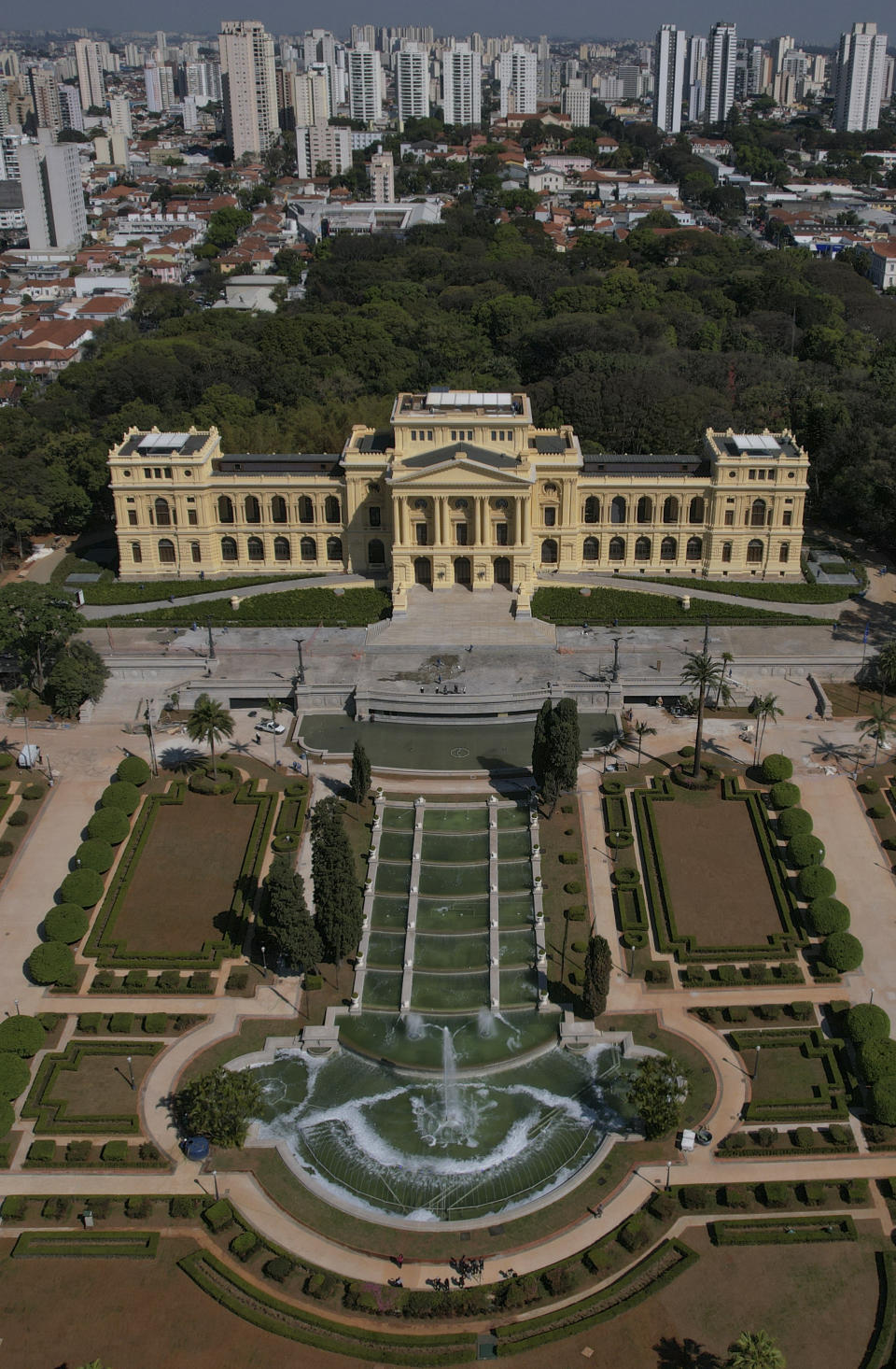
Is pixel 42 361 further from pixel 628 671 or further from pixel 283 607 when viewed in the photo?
pixel 628 671

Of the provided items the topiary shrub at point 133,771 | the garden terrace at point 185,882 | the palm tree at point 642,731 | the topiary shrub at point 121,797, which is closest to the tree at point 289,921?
the garden terrace at point 185,882

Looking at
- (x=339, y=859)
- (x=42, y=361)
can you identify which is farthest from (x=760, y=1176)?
(x=42, y=361)

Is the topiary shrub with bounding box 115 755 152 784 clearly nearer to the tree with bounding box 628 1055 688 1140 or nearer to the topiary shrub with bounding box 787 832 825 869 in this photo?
the tree with bounding box 628 1055 688 1140

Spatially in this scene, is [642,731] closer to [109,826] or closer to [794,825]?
[794,825]

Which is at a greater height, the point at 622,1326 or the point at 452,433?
the point at 452,433

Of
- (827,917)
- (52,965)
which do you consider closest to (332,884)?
(52,965)

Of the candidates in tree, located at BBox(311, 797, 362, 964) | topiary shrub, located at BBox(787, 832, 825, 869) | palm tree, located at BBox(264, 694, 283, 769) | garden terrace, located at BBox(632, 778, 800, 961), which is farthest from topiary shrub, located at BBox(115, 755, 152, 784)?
topiary shrub, located at BBox(787, 832, 825, 869)

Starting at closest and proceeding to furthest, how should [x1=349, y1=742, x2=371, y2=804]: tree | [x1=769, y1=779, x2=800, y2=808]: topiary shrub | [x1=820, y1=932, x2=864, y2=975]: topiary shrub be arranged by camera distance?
[x1=820, y1=932, x2=864, y2=975]: topiary shrub → [x1=769, y1=779, x2=800, y2=808]: topiary shrub → [x1=349, y1=742, x2=371, y2=804]: tree
